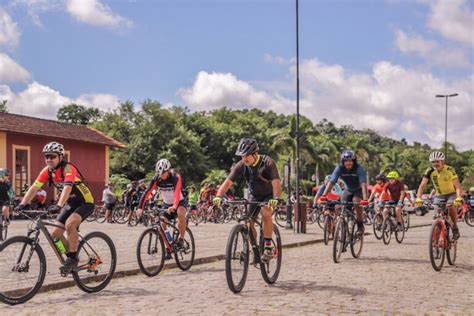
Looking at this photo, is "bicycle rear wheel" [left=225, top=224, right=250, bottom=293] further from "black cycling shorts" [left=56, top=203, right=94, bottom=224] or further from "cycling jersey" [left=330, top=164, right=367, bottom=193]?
"cycling jersey" [left=330, top=164, right=367, bottom=193]

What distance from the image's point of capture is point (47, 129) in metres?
37.9

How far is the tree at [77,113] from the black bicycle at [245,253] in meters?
73.2

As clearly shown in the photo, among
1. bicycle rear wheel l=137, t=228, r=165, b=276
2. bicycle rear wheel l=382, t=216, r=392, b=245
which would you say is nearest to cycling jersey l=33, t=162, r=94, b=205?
bicycle rear wheel l=137, t=228, r=165, b=276

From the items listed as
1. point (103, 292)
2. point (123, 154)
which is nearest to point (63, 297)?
point (103, 292)

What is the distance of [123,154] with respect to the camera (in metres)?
54.5

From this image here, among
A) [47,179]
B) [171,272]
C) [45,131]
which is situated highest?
[45,131]

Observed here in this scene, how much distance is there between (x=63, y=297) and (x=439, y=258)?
5.84m

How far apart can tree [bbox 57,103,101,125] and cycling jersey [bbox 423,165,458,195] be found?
71.8m

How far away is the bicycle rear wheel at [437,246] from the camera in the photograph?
977 centimetres

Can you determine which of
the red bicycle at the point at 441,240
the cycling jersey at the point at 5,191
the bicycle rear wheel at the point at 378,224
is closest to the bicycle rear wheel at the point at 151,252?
the red bicycle at the point at 441,240

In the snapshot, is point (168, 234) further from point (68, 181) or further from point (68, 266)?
point (68, 181)

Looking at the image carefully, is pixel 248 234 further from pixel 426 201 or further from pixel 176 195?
pixel 426 201

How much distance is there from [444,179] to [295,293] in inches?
167

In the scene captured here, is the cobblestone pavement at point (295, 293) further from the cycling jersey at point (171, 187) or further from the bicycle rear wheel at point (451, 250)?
the cycling jersey at point (171, 187)
